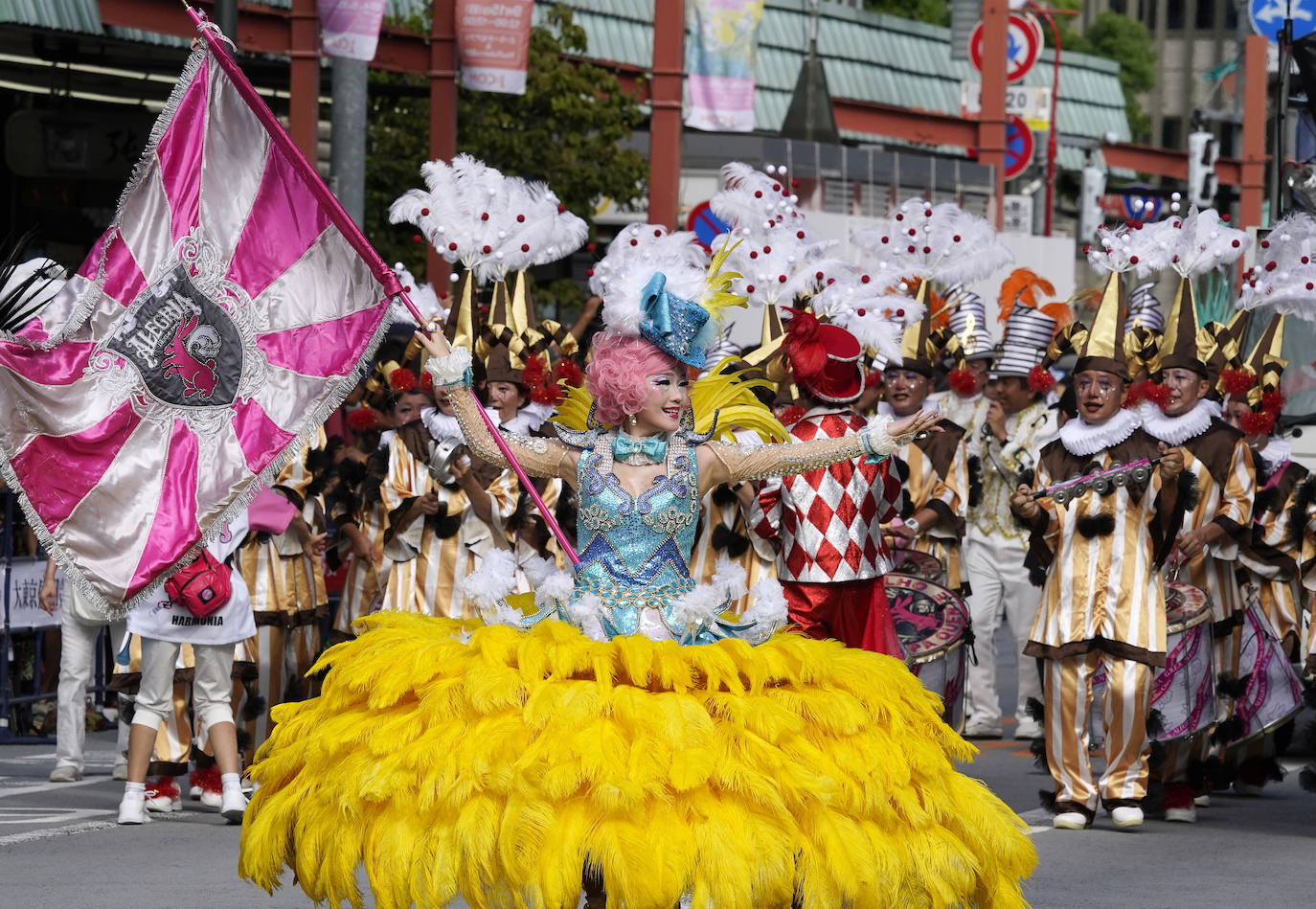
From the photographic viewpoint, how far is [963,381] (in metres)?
13.7

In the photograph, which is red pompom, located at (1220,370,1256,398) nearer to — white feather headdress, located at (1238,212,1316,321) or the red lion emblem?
white feather headdress, located at (1238,212,1316,321)

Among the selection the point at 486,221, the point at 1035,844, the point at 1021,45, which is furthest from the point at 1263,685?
the point at 1021,45

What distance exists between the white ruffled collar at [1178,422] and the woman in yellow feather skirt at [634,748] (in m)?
3.87

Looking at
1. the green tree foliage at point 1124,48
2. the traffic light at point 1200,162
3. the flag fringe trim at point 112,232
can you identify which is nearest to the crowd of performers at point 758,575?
the flag fringe trim at point 112,232

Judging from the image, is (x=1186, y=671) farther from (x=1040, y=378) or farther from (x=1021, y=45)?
(x=1021, y=45)

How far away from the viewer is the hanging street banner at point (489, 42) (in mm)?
18734

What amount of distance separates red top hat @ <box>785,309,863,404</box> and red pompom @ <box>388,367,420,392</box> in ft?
8.32

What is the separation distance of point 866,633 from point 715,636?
3089 millimetres

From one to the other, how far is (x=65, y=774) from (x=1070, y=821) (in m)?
4.76

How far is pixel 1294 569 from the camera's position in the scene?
36.6 feet

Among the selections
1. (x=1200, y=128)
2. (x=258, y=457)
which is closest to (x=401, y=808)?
(x=258, y=457)

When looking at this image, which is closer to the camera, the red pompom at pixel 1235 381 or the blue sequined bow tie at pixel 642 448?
the blue sequined bow tie at pixel 642 448

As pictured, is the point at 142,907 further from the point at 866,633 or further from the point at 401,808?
the point at 866,633

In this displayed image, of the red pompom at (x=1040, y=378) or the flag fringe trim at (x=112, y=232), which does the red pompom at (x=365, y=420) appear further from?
the flag fringe trim at (x=112, y=232)
